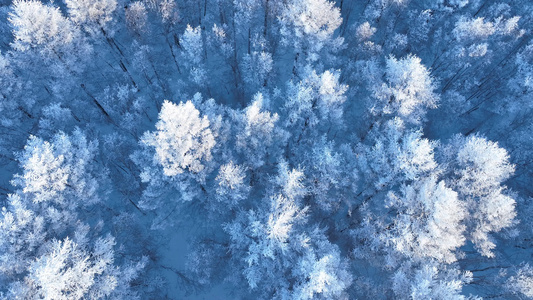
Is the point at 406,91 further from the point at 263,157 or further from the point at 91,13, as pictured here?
the point at 91,13

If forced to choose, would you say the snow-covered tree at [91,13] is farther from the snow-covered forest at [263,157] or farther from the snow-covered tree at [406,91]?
the snow-covered tree at [406,91]

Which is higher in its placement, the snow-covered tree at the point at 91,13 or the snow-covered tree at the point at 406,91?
the snow-covered tree at the point at 91,13

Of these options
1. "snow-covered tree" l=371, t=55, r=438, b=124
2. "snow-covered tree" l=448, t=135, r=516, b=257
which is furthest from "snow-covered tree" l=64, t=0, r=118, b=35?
"snow-covered tree" l=448, t=135, r=516, b=257

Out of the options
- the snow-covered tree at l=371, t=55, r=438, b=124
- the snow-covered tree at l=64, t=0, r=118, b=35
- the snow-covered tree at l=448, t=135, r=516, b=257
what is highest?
the snow-covered tree at l=64, t=0, r=118, b=35

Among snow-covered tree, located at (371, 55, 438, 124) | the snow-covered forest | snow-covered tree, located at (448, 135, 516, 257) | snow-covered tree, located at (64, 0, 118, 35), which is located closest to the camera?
the snow-covered forest

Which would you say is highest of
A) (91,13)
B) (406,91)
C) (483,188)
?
(91,13)

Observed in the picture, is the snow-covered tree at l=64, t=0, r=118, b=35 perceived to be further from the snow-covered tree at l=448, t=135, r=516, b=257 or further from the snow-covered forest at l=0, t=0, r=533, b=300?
the snow-covered tree at l=448, t=135, r=516, b=257

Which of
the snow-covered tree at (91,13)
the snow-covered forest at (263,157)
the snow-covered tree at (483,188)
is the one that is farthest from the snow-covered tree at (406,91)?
the snow-covered tree at (91,13)

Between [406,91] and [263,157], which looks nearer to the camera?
[406,91]

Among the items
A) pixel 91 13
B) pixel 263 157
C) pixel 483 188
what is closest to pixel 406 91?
pixel 483 188
